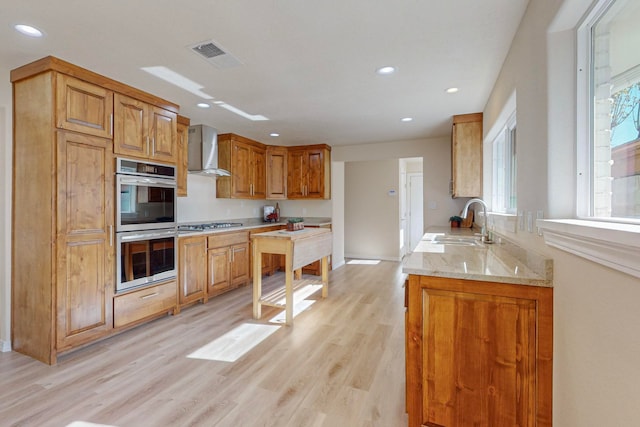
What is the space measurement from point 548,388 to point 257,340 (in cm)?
209

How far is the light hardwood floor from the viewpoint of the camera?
5.56 feet

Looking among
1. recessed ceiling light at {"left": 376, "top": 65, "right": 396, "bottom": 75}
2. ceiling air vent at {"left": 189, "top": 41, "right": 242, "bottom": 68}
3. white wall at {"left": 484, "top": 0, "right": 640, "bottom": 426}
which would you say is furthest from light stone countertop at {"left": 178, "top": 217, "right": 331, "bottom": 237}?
white wall at {"left": 484, "top": 0, "right": 640, "bottom": 426}

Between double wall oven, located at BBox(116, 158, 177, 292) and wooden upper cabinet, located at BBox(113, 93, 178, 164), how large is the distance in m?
0.11

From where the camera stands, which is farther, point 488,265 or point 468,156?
point 468,156

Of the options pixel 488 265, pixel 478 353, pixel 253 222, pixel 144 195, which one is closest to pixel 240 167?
pixel 253 222

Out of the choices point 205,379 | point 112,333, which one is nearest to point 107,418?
point 205,379

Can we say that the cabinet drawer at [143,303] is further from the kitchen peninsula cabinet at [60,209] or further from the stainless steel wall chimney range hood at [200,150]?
the stainless steel wall chimney range hood at [200,150]

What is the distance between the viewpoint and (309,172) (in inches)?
214

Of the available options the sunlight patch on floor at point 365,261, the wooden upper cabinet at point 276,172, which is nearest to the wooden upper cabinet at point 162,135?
the wooden upper cabinet at point 276,172

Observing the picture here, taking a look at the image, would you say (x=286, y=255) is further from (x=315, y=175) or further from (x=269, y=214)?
(x=269, y=214)

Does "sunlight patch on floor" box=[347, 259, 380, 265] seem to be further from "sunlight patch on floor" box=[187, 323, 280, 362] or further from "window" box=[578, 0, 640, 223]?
"window" box=[578, 0, 640, 223]

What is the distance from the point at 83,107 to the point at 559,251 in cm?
326

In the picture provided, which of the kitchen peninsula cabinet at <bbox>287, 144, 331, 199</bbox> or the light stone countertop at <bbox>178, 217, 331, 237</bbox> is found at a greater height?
the kitchen peninsula cabinet at <bbox>287, 144, 331, 199</bbox>

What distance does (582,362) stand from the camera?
1.05 m
